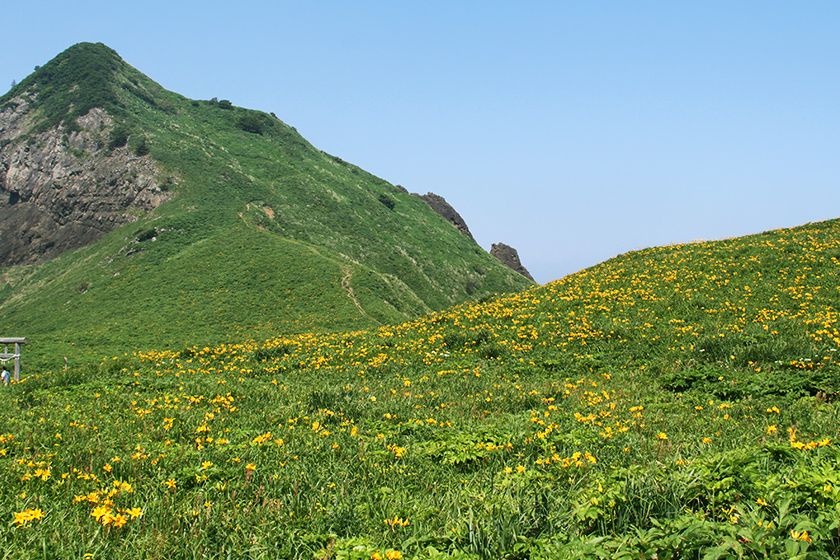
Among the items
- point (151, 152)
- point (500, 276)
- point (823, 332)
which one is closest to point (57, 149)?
point (151, 152)

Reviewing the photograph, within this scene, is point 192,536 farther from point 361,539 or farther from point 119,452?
point 119,452

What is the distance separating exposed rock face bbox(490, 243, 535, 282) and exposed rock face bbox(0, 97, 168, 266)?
66620mm

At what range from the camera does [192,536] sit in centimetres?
552

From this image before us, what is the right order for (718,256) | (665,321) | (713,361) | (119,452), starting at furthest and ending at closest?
1. (718,256)
2. (665,321)
3. (713,361)
4. (119,452)

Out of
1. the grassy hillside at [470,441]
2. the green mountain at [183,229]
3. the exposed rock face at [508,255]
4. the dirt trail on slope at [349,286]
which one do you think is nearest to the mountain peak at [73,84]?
the green mountain at [183,229]

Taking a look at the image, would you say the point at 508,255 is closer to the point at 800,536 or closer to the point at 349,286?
the point at 349,286

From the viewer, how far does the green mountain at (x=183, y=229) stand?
5156 centimetres

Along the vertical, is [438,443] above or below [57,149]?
below

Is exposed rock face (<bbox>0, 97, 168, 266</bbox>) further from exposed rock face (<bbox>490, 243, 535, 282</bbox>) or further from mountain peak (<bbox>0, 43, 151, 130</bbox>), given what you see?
exposed rock face (<bbox>490, 243, 535, 282</bbox>)

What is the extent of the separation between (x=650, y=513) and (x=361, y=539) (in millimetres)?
2847

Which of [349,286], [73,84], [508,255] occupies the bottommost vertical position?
[349,286]

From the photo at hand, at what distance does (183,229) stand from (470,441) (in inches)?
2576

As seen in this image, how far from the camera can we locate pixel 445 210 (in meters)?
120

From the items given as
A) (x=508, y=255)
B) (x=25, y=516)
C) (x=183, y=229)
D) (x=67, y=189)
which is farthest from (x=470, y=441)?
(x=508, y=255)
